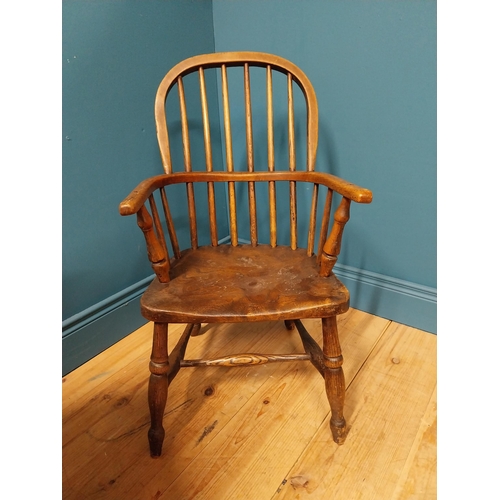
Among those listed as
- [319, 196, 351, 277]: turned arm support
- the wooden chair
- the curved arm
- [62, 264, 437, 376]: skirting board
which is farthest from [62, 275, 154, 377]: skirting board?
[319, 196, 351, 277]: turned arm support

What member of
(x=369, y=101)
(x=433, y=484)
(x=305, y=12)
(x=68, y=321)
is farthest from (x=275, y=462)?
(x=305, y=12)

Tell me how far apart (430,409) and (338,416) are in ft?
0.94

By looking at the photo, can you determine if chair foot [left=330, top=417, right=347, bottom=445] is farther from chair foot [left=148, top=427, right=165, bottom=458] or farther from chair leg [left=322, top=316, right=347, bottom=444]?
chair foot [left=148, top=427, right=165, bottom=458]

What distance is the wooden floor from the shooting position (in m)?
0.82

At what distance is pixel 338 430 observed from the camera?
35.0 inches

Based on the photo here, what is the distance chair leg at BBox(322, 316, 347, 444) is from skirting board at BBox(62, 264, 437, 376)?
570mm

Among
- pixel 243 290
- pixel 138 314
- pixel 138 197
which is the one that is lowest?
pixel 138 314

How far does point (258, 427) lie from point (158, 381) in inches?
12.0

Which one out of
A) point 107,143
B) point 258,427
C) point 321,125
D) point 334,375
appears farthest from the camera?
point 321,125

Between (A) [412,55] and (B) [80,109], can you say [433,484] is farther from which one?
(B) [80,109]

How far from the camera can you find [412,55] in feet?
3.55

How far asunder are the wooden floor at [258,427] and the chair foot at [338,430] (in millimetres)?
18

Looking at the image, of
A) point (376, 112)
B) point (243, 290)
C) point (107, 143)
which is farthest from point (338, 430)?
point (107, 143)

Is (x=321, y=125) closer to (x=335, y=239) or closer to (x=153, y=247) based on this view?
(x=335, y=239)
